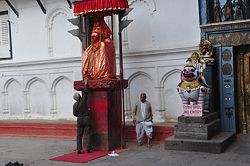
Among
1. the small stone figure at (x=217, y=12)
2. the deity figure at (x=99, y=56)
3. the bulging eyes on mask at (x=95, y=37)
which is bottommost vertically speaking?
the deity figure at (x=99, y=56)

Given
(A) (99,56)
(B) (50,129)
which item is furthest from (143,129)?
(B) (50,129)

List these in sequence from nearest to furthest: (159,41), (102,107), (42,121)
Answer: (102,107)
(159,41)
(42,121)

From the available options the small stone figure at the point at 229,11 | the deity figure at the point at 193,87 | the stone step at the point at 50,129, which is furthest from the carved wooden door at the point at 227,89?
the stone step at the point at 50,129

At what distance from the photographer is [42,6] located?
46.1ft

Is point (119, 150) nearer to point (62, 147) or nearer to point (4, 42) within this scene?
point (62, 147)

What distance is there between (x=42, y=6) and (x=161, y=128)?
616 centimetres

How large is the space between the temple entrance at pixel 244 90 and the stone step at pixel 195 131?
1518 millimetres

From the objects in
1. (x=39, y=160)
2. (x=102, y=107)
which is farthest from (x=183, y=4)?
(x=39, y=160)

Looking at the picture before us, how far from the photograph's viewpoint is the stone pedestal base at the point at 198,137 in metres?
9.31

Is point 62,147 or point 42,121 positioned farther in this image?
point 42,121

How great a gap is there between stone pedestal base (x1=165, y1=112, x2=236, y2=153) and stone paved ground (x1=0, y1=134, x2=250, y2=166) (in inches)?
6.0

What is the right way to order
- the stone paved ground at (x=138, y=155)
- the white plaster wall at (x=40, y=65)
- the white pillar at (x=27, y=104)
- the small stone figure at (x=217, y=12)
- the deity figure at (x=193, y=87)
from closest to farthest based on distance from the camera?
the stone paved ground at (x=138, y=155)
the deity figure at (x=193, y=87)
the small stone figure at (x=217, y=12)
the white plaster wall at (x=40, y=65)
the white pillar at (x=27, y=104)

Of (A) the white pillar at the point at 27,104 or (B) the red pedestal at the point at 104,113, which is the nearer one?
(B) the red pedestal at the point at 104,113

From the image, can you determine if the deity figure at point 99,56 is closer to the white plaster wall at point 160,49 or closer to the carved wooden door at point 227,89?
the white plaster wall at point 160,49
